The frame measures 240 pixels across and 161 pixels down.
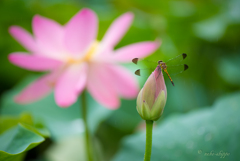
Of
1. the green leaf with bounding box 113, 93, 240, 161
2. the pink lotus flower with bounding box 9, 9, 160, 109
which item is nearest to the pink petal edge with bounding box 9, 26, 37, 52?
the pink lotus flower with bounding box 9, 9, 160, 109

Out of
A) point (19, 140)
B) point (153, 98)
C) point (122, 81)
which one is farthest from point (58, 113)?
point (153, 98)

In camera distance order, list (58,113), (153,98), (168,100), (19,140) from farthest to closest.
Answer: (168,100) < (58,113) < (19,140) < (153,98)

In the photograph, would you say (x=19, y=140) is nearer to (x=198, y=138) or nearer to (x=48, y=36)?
(x=48, y=36)

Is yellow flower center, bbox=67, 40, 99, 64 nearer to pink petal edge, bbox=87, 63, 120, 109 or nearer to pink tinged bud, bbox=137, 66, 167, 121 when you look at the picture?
pink petal edge, bbox=87, 63, 120, 109

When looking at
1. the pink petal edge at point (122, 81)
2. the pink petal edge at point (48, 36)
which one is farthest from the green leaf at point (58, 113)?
the pink petal edge at point (48, 36)

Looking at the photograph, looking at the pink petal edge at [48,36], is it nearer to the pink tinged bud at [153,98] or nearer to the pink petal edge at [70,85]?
the pink petal edge at [70,85]

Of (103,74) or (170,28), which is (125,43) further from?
(103,74)
